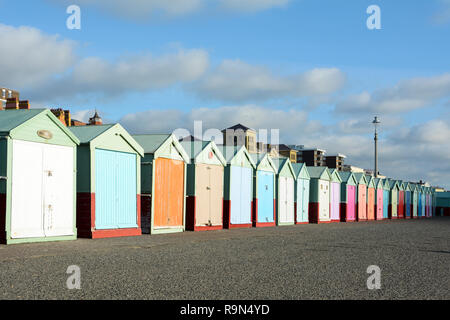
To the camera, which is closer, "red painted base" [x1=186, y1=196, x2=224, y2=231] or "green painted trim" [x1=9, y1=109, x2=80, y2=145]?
"green painted trim" [x1=9, y1=109, x2=80, y2=145]

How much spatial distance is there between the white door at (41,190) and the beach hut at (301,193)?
66.8ft

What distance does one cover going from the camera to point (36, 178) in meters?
15.2

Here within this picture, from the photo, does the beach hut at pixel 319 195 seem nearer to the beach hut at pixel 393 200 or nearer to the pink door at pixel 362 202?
the pink door at pixel 362 202

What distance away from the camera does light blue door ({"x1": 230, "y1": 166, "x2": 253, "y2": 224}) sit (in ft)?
87.4

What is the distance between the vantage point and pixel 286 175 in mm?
33062

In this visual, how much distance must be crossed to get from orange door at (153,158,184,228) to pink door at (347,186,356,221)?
987 inches

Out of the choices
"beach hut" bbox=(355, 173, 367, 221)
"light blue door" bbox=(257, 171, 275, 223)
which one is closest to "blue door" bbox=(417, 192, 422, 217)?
"beach hut" bbox=(355, 173, 367, 221)

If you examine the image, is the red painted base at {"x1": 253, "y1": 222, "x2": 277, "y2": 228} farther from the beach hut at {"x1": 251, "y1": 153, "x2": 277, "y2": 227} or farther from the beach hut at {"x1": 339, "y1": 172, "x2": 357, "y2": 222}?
the beach hut at {"x1": 339, "y1": 172, "x2": 357, "y2": 222}

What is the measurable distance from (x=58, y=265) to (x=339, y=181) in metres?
35.4

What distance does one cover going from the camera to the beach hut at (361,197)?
46812mm

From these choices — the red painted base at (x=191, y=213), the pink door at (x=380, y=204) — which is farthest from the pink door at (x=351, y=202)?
the red painted base at (x=191, y=213)

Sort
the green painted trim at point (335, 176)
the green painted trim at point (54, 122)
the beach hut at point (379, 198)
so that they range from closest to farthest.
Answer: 1. the green painted trim at point (54, 122)
2. the green painted trim at point (335, 176)
3. the beach hut at point (379, 198)

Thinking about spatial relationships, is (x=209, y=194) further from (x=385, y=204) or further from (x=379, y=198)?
(x=385, y=204)
